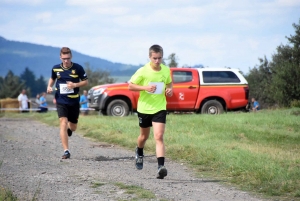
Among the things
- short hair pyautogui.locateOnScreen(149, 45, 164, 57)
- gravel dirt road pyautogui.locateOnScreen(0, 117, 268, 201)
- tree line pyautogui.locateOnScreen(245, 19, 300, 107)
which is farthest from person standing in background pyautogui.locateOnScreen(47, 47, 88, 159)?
tree line pyautogui.locateOnScreen(245, 19, 300, 107)

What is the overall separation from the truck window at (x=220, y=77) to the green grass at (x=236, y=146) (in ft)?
12.1

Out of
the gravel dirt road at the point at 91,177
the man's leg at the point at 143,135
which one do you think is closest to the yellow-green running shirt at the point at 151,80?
the man's leg at the point at 143,135

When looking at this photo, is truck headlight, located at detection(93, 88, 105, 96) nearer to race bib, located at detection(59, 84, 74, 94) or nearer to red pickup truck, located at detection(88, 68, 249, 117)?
red pickup truck, located at detection(88, 68, 249, 117)

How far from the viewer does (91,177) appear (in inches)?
354

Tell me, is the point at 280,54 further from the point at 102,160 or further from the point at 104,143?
the point at 102,160

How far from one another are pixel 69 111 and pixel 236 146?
3.27 metres

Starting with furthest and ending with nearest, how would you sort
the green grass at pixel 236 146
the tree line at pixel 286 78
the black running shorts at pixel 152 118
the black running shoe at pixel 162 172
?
the tree line at pixel 286 78
the black running shorts at pixel 152 118
the black running shoe at pixel 162 172
the green grass at pixel 236 146

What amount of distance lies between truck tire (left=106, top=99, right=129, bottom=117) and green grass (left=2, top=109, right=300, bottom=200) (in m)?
3.85

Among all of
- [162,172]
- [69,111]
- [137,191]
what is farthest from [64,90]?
[137,191]

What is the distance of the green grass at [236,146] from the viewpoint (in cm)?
870

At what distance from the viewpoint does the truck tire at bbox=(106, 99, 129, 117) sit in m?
23.7

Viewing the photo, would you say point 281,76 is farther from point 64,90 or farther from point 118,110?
point 64,90

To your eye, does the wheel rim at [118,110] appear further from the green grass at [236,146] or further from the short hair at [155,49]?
the short hair at [155,49]

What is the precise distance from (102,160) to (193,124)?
19.6ft
